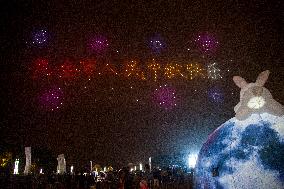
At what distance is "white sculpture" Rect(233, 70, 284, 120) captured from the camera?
10.6 meters

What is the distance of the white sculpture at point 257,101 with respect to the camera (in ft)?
34.9

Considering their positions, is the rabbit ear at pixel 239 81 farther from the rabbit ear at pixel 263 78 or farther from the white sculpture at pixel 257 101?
the rabbit ear at pixel 263 78

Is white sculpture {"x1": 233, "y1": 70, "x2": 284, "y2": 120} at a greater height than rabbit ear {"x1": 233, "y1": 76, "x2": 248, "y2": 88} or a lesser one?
lesser

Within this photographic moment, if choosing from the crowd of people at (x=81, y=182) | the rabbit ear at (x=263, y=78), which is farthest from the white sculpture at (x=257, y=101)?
the crowd of people at (x=81, y=182)

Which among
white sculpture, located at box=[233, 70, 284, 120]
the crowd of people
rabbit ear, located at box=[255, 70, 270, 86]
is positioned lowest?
the crowd of people

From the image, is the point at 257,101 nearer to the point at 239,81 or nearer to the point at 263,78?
the point at 263,78

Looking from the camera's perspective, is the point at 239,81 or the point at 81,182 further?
the point at 81,182

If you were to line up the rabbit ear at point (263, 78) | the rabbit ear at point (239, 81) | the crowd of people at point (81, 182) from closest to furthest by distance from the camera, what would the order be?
1. the rabbit ear at point (263, 78)
2. the rabbit ear at point (239, 81)
3. the crowd of people at point (81, 182)

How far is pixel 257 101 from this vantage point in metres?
10.7

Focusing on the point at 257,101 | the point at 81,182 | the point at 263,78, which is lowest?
the point at 81,182

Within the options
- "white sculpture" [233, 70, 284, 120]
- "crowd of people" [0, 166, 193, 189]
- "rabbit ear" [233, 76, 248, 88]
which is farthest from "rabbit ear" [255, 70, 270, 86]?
"crowd of people" [0, 166, 193, 189]

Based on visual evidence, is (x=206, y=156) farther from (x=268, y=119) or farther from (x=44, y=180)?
(x=44, y=180)

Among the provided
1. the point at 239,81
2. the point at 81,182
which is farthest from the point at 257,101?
the point at 81,182

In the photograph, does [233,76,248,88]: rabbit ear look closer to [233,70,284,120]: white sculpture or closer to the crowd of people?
[233,70,284,120]: white sculpture
